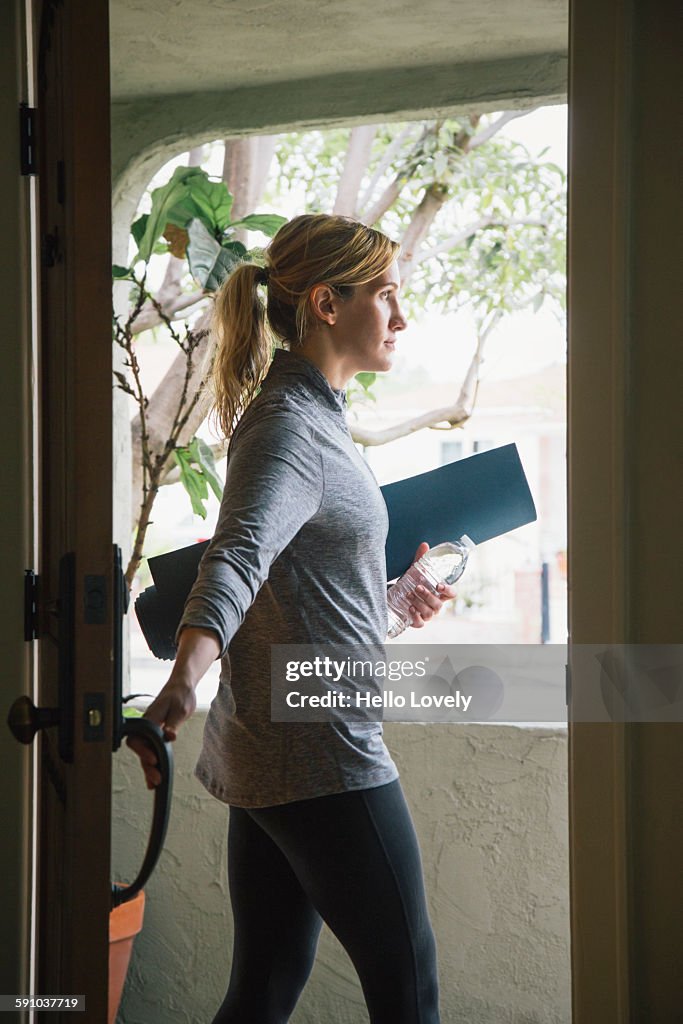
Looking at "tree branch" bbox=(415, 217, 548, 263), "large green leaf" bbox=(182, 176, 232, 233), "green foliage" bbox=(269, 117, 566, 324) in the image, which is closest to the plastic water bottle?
"large green leaf" bbox=(182, 176, 232, 233)

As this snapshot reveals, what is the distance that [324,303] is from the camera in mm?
1222

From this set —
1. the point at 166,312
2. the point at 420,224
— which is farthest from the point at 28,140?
the point at 420,224

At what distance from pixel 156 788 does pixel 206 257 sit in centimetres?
127

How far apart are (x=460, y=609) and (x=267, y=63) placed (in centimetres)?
165

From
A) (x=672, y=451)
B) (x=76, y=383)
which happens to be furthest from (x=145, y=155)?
(x=672, y=451)

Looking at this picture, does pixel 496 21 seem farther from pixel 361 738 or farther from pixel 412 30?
pixel 361 738

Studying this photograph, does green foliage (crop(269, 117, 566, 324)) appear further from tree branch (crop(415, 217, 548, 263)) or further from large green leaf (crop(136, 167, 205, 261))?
large green leaf (crop(136, 167, 205, 261))

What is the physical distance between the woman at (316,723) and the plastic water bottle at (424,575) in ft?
0.58

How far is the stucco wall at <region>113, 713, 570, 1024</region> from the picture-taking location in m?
1.79

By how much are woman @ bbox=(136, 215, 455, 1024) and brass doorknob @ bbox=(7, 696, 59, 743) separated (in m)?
0.19

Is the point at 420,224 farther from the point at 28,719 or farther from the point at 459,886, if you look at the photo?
the point at 28,719

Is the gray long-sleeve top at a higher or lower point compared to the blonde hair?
lower

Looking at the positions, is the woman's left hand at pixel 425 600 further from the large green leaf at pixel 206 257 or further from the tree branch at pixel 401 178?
the tree branch at pixel 401 178

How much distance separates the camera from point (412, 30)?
1.70 meters
